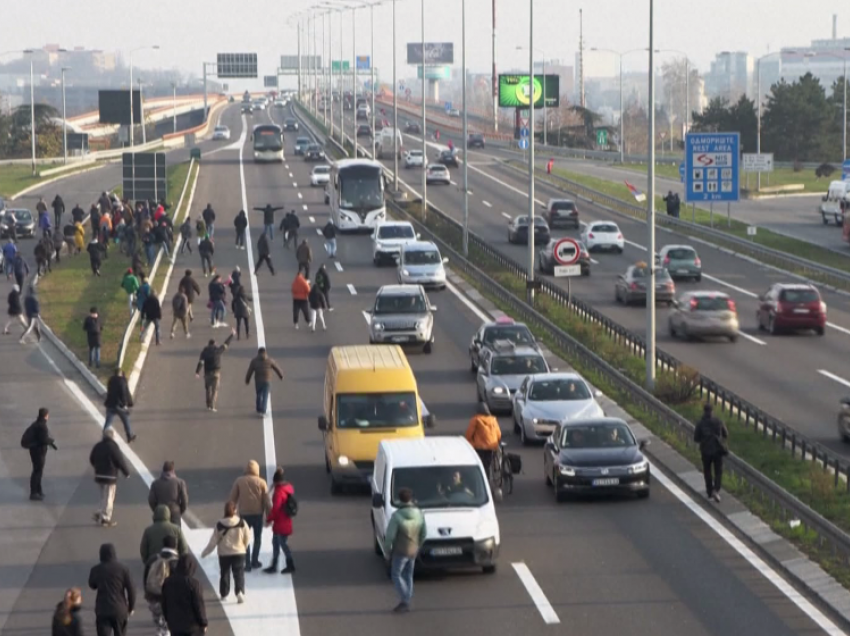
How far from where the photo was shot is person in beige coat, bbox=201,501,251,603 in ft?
57.6

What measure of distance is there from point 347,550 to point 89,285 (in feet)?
103

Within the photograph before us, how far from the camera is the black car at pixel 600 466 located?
75.2 feet

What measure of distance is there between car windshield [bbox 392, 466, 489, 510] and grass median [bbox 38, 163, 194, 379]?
54.8 feet

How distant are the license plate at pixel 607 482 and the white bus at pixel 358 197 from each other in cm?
4337

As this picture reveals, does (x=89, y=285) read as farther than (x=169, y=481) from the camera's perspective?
Yes

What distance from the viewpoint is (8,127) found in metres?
153

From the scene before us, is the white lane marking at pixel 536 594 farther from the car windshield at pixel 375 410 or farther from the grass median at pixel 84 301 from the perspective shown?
the grass median at pixel 84 301

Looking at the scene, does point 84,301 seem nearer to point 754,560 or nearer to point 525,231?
point 525,231

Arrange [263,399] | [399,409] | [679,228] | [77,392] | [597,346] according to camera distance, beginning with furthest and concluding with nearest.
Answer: [679,228], [597,346], [77,392], [263,399], [399,409]

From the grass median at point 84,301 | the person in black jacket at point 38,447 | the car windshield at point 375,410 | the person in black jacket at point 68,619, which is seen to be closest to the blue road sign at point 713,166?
the grass median at point 84,301

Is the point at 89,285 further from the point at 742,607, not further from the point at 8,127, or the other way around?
the point at 8,127

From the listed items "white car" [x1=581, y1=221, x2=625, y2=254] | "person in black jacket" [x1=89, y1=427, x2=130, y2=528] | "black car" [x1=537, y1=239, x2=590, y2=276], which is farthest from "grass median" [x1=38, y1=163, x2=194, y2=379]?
"white car" [x1=581, y1=221, x2=625, y2=254]

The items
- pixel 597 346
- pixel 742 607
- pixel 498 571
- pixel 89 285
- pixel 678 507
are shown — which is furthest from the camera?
pixel 89 285

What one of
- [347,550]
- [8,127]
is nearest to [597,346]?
[347,550]
